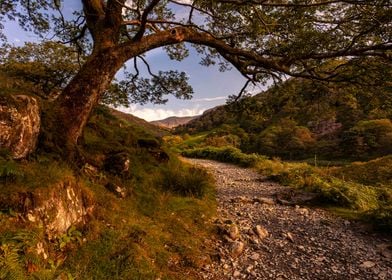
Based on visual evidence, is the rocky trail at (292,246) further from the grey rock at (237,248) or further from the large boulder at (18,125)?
the large boulder at (18,125)

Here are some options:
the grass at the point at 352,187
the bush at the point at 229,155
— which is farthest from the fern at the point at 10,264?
the bush at the point at 229,155

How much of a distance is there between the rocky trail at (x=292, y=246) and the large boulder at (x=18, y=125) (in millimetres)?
4191

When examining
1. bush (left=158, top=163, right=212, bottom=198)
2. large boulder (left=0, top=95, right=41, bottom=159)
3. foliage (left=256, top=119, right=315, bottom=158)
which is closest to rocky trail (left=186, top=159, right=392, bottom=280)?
bush (left=158, top=163, right=212, bottom=198)

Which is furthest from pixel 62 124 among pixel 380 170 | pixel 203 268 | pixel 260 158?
pixel 380 170

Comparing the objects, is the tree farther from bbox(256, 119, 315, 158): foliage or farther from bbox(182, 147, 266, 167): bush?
bbox(256, 119, 315, 158): foliage

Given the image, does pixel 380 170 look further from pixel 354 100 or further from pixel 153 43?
pixel 153 43

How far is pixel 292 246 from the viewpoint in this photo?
20.2ft

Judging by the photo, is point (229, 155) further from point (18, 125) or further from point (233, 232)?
point (18, 125)

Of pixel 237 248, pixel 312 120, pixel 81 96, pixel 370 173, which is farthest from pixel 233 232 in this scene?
pixel 370 173

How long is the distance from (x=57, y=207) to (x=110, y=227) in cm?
126

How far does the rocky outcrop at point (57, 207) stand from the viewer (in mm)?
4238

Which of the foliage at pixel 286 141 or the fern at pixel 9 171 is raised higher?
the fern at pixel 9 171

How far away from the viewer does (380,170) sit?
696 inches

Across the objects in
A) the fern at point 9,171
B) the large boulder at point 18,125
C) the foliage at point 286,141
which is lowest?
the foliage at point 286,141
